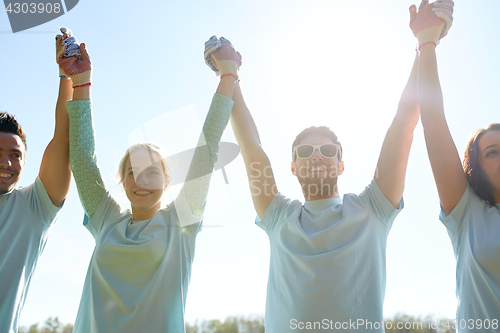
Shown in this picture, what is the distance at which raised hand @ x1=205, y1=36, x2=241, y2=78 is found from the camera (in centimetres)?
331

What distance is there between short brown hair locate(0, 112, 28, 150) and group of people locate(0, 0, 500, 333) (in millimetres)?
11

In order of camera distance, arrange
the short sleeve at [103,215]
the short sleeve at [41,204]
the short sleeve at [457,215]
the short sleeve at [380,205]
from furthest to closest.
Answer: the short sleeve at [41,204] → the short sleeve at [103,215] → the short sleeve at [380,205] → the short sleeve at [457,215]

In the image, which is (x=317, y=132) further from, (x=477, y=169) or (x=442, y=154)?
(x=477, y=169)

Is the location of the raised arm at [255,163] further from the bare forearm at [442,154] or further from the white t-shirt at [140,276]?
the bare forearm at [442,154]

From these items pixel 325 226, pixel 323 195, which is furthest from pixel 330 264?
pixel 323 195

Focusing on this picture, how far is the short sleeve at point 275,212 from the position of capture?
312cm

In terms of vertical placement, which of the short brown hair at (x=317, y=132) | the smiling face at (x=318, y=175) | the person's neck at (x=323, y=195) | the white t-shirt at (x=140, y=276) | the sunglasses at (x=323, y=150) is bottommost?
the white t-shirt at (x=140, y=276)

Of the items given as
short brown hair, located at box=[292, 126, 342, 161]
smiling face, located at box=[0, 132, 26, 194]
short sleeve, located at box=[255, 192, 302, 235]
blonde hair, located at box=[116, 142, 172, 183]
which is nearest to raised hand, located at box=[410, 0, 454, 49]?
short brown hair, located at box=[292, 126, 342, 161]

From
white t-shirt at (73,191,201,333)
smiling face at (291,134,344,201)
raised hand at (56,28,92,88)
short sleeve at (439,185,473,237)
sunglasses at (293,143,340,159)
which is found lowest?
white t-shirt at (73,191,201,333)

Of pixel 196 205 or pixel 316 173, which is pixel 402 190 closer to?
pixel 316 173

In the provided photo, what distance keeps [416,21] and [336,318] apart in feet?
7.77

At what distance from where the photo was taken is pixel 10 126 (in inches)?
132

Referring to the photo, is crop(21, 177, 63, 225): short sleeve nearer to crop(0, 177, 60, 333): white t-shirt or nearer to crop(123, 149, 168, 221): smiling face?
crop(0, 177, 60, 333): white t-shirt

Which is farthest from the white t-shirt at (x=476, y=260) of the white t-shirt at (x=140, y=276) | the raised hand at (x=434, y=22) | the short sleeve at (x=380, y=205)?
the white t-shirt at (x=140, y=276)
